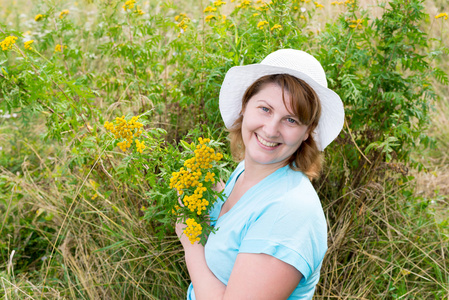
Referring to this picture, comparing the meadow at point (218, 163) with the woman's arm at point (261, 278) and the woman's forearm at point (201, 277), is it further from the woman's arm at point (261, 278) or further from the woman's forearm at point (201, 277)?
the woman's arm at point (261, 278)

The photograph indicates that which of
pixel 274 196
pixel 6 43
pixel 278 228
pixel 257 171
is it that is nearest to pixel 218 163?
pixel 257 171

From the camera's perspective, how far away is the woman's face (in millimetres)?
1565

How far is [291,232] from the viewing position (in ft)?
4.50

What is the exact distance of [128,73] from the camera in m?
2.98

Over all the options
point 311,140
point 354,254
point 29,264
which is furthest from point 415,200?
point 29,264

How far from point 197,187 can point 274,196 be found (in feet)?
0.94

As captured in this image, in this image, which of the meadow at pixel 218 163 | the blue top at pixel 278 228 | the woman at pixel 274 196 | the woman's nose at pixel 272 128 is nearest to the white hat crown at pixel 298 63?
the woman at pixel 274 196

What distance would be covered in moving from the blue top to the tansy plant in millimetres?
100

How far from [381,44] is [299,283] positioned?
74.1 inches

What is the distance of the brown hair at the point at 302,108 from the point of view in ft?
5.06

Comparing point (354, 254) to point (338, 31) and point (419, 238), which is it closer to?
point (419, 238)

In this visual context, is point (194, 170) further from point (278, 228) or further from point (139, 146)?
point (278, 228)

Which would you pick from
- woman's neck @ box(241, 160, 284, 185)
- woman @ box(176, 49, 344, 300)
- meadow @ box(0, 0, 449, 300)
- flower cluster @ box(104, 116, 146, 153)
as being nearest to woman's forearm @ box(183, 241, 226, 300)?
woman @ box(176, 49, 344, 300)

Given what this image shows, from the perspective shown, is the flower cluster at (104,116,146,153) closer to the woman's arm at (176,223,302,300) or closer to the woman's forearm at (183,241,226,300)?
the woman's forearm at (183,241,226,300)
